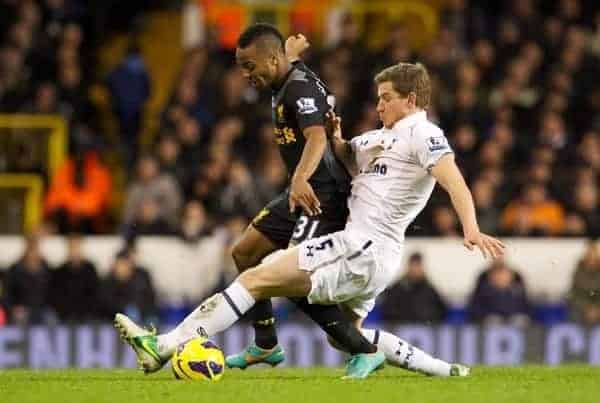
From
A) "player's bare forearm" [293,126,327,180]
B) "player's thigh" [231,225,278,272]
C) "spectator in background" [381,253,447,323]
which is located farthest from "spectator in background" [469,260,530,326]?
"player's bare forearm" [293,126,327,180]

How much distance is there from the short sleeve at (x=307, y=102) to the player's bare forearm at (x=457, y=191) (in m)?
0.79

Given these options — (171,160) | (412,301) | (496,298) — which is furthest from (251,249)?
(171,160)

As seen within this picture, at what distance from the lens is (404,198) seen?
920cm

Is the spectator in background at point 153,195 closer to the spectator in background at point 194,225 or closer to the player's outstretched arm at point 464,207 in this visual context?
the spectator in background at point 194,225

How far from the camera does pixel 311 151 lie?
9.15 meters

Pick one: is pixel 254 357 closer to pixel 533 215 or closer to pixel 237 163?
pixel 237 163

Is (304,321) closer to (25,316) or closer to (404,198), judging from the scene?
(25,316)

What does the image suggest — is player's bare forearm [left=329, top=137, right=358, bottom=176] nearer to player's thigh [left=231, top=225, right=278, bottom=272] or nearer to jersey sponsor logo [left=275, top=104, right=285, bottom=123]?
jersey sponsor logo [left=275, top=104, right=285, bottom=123]

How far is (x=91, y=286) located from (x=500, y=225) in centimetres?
406

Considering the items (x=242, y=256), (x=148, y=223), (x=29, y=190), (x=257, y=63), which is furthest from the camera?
(x=29, y=190)

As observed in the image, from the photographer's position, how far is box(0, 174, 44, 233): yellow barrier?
1673 cm

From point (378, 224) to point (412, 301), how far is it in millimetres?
6228

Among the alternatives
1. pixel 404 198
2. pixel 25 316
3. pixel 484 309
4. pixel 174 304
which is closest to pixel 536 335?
pixel 484 309

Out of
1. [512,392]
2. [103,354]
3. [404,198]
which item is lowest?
[103,354]
